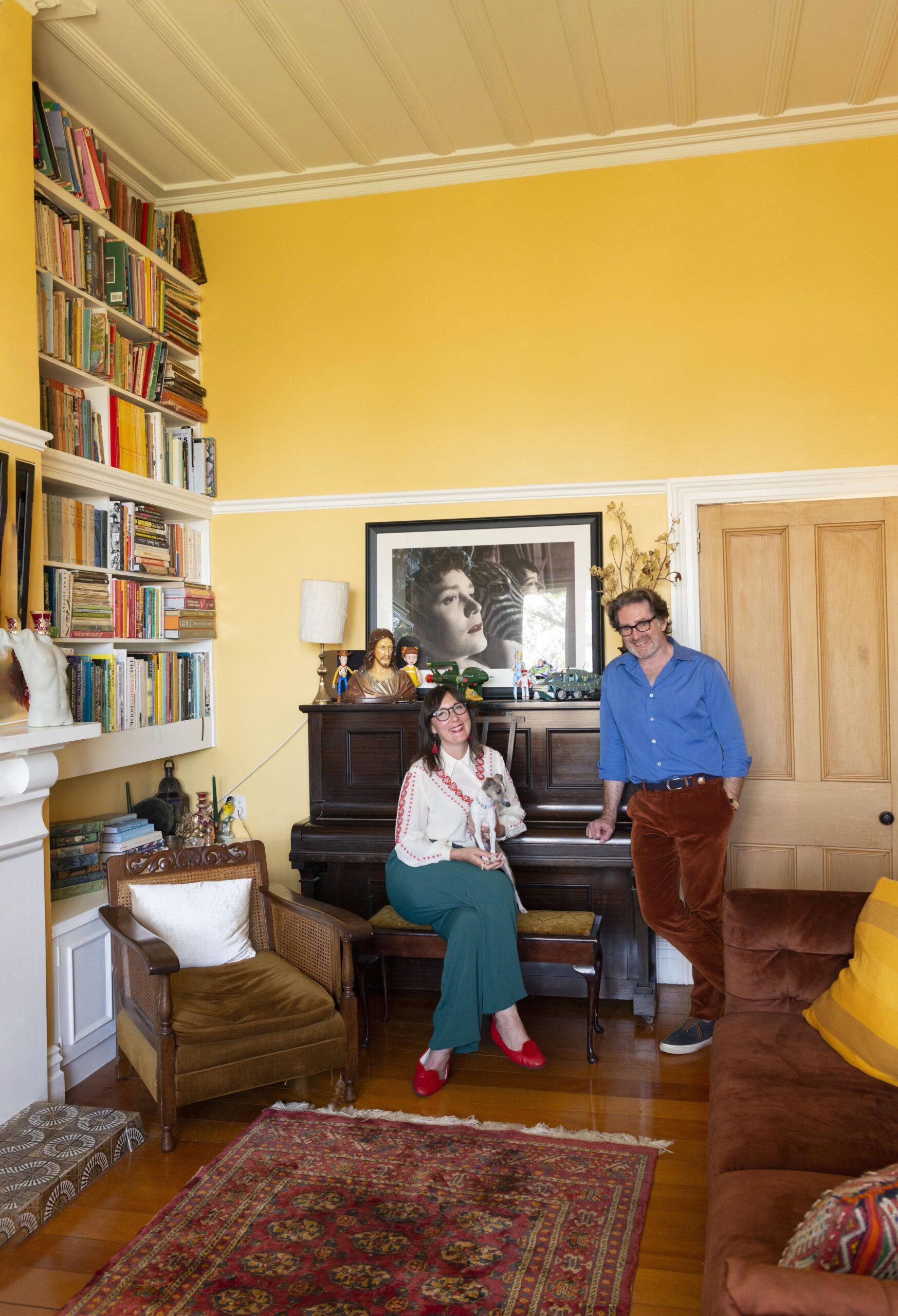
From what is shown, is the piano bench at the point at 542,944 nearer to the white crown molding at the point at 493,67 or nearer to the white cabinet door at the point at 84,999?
the white cabinet door at the point at 84,999

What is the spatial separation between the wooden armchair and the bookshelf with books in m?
0.66

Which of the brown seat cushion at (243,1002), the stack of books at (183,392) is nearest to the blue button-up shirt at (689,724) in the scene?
the brown seat cushion at (243,1002)

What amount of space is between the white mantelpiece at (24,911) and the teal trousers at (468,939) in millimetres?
1295

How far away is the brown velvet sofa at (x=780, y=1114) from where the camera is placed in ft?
4.14

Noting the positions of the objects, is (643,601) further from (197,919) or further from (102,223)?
(102,223)

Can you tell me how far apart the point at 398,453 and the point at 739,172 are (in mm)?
2009

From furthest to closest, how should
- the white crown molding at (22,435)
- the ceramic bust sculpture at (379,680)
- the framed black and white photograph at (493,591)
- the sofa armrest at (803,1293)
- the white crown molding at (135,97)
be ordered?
1. the framed black and white photograph at (493,591)
2. the ceramic bust sculpture at (379,680)
3. the white crown molding at (135,97)
4. the white crown molding at (22,435)
5. the sofa armrest at (803,1293)

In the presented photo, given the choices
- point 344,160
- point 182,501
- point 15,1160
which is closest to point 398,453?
point 182,501

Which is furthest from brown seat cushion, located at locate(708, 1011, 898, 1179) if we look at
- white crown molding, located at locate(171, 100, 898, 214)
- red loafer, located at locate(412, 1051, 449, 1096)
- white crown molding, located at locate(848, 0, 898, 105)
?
white crown molding, located at locate(171, 100, 898, 214)

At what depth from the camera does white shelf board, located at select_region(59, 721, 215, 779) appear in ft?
12.0

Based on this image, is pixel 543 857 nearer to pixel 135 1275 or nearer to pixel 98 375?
pixel 135 1275

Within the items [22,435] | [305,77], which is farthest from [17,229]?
[305,77]

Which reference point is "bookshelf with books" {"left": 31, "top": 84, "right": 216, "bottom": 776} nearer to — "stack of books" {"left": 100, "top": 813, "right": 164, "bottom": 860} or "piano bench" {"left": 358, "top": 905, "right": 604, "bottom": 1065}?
Answer: "stack of books" {"left": 100, "top": 813, "right": 164, "bottom": 860}

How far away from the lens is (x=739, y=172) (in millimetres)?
4262
